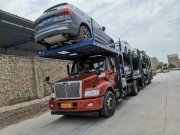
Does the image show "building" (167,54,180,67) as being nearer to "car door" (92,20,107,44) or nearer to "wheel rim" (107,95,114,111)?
"car door" (92,20,107,44)

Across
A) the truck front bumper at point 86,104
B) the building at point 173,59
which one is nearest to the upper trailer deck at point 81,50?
the truck front bumper at point 86,104

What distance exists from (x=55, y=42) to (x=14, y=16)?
6.44 metres

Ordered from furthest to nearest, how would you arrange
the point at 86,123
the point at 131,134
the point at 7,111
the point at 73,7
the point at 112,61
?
the point at 7,111 < the point at 112,61 < the point at 73,7 < the point at 86,123 < the point at 131,134

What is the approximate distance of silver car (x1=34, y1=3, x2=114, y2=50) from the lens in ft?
22.4

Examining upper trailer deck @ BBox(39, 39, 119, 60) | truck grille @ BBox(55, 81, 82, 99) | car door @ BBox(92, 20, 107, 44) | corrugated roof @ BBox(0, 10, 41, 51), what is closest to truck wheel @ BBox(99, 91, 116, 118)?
truck grille @ BBox(55, 81, 82, 99)

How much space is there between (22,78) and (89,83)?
6556 millimetres

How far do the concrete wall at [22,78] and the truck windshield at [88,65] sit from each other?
4418 mm

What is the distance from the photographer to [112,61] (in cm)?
849

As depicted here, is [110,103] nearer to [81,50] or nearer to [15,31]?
[81,50]

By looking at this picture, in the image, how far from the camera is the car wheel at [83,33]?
732 cm

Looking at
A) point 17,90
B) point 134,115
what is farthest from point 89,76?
point 17,90

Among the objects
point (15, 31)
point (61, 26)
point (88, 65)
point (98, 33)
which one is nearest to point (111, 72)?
point (88, 65)

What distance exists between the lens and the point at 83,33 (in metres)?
7.60

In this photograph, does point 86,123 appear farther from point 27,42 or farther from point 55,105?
point 27,42
